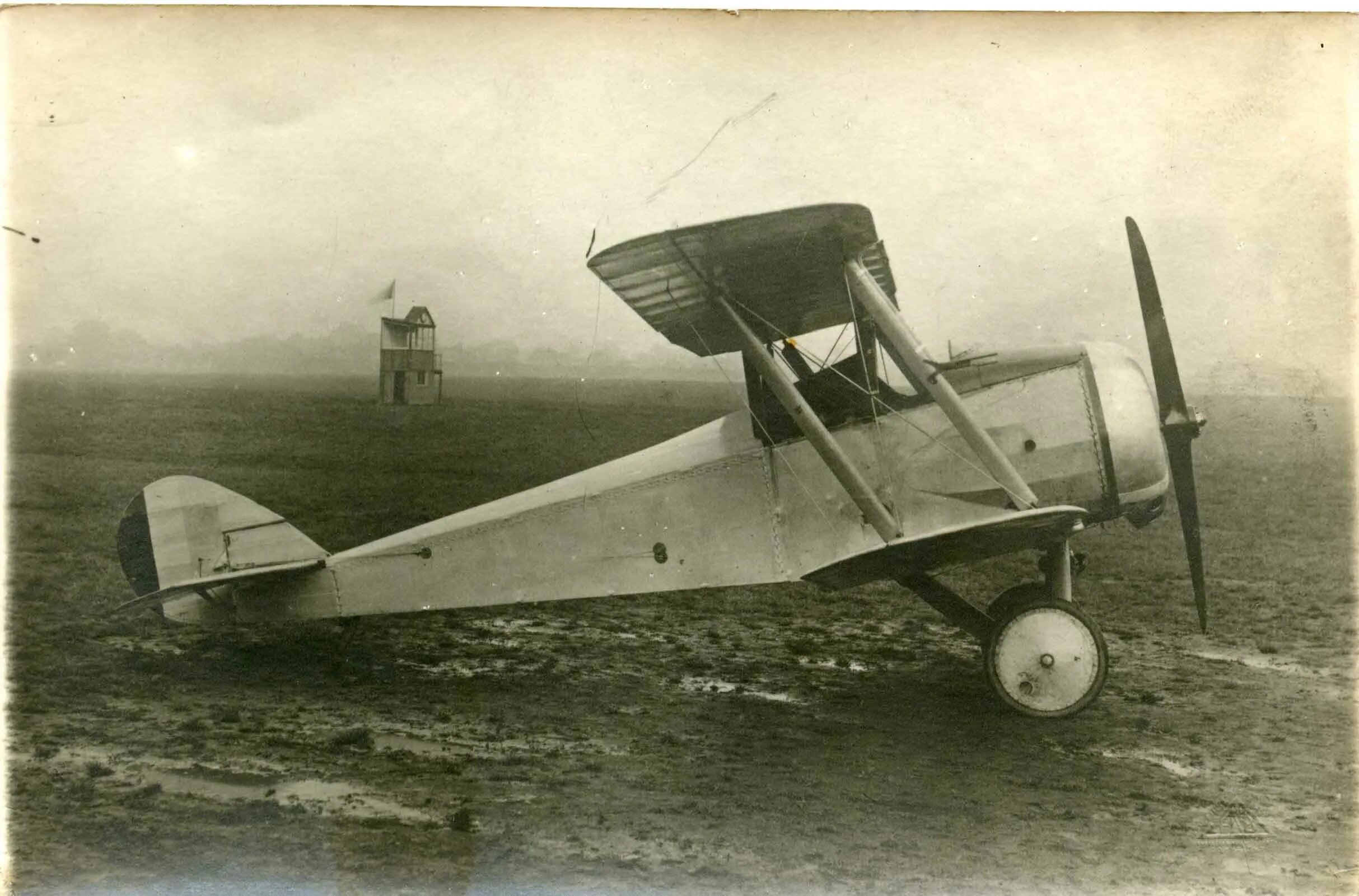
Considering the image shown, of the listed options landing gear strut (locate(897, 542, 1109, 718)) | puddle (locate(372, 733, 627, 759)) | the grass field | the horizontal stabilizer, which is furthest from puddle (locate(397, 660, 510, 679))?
landing gear strut (locate(897, 542, 1109, 718))

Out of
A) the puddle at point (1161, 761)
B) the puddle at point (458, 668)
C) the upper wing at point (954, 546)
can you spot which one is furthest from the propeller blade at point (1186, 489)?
the puddle at point (458, 668)

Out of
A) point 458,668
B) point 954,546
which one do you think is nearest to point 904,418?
point 954,546

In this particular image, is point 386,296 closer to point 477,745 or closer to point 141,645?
point 141,645

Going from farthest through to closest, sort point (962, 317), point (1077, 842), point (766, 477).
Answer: point (962, 317) < point (766, 477) < point (1077, 842)

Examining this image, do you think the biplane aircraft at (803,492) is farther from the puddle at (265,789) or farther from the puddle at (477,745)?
the puddle at (265,789)

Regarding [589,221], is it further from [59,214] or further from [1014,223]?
[59,214]

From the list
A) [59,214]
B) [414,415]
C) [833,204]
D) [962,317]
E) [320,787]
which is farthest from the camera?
[414,415]

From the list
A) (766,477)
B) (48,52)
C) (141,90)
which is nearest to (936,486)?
(766,477)
